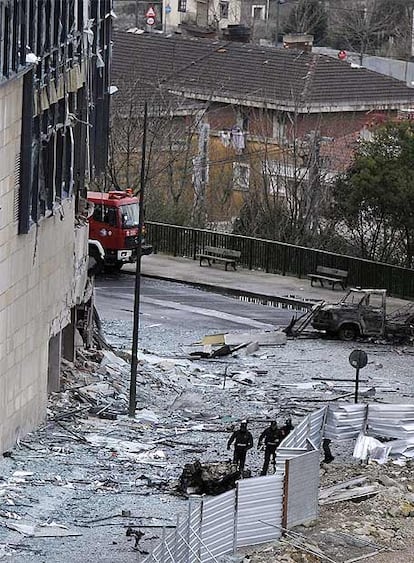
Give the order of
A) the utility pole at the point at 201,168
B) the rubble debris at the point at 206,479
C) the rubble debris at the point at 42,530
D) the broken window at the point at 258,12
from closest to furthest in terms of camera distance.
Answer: the rubble debris at the point at 42,530 < the rubble debris at the point at 206,479 < the utility pole at the point at 201,168 < the broken window at the point at 258,12

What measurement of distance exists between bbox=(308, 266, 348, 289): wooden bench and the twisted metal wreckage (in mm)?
24407

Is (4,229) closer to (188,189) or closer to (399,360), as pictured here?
(399,360)

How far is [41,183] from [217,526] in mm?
10850

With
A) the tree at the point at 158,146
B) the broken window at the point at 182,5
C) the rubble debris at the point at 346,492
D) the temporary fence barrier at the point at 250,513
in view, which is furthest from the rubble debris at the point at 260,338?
the broken window at the point at 182,5

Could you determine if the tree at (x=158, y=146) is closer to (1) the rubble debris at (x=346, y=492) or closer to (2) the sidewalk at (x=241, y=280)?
(2) the sidewalk at (x=241, y=280)

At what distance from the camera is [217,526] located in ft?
74.1

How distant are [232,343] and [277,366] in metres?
2.67

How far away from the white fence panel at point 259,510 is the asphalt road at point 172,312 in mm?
19466

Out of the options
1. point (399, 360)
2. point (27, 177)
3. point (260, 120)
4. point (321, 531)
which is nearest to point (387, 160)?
point (399, 360)

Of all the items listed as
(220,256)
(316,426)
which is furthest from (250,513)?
(220,256)

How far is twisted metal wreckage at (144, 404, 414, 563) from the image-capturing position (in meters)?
21.5

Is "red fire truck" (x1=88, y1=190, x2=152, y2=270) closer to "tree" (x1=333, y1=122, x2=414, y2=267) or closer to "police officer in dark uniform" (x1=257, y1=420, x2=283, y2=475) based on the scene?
"tree" (x1=333, y1=122, x2=414, y2=267)

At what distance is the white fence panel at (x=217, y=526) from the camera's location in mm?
22047

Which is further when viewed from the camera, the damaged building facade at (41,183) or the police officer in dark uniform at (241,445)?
the damaged building facade at (41,183)
